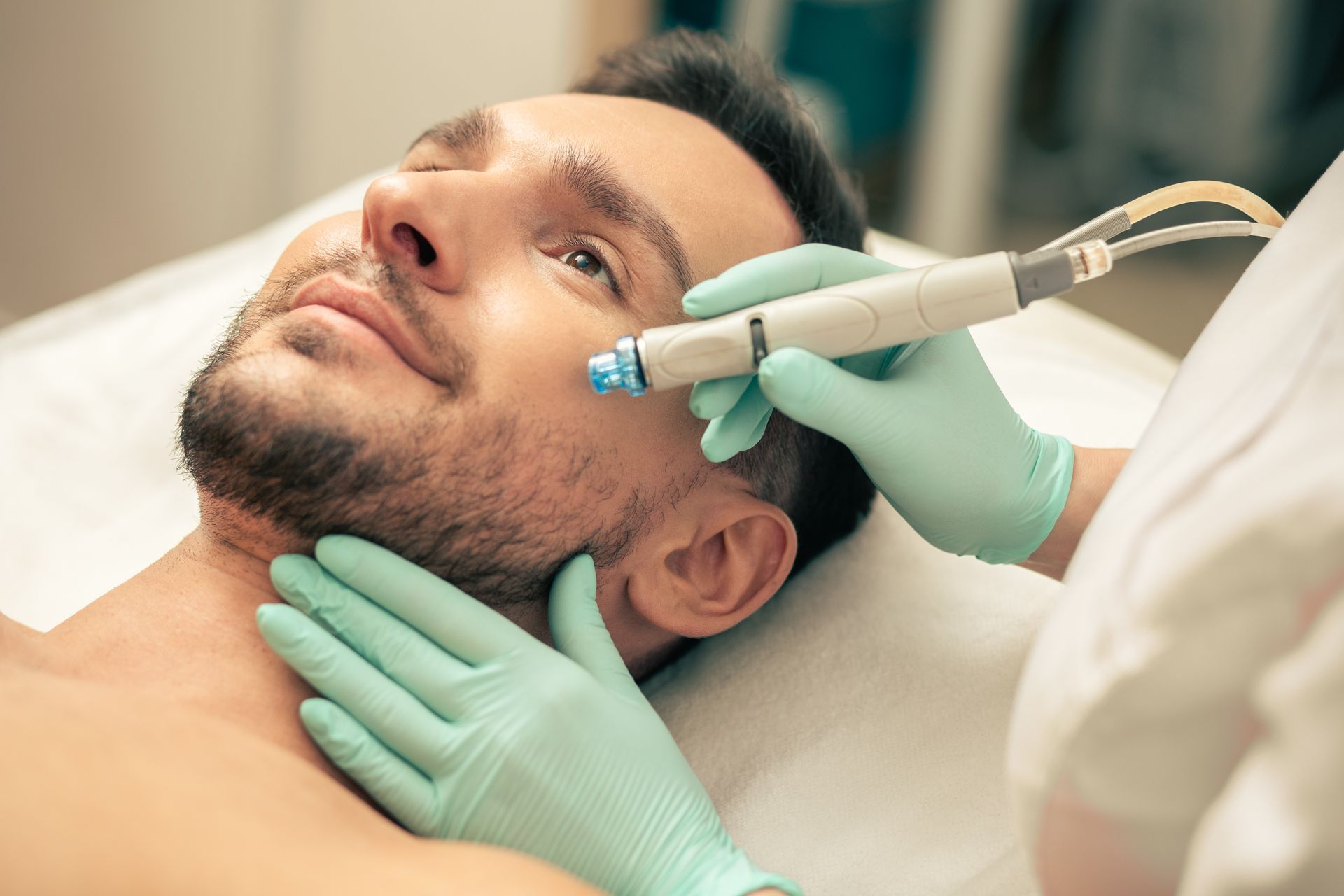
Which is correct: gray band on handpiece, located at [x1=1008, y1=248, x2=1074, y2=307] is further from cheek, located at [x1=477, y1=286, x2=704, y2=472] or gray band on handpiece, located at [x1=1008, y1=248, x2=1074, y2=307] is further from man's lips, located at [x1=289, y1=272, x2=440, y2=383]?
man's lips, located at [x1=289, y1=272, x2=440, y2=383]

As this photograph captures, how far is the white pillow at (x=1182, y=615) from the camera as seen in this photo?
66 cm

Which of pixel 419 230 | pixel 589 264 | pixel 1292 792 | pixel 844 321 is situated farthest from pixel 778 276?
pixel 1292 792

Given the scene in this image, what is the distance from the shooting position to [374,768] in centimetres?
91

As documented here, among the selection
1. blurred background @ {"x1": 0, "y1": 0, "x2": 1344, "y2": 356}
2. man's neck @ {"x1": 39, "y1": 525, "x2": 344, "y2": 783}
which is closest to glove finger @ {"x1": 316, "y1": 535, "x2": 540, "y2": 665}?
man's neck @ {"x1": 39, "y1": 525, "x2": 344, "y2": 783}

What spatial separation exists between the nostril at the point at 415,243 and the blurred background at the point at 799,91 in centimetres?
120

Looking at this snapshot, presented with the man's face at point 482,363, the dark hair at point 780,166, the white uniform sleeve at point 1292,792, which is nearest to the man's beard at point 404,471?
the man's face at point 482,363

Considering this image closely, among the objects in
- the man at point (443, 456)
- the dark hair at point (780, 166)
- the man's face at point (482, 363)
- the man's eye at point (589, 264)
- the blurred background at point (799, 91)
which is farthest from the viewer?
the blurred background at point (799, 91)

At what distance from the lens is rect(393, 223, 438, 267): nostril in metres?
1.03

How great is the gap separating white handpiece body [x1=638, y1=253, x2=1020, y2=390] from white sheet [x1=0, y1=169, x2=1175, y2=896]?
416mm

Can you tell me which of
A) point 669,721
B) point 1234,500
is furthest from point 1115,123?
point 1234,500

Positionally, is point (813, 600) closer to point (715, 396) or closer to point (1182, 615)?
point (715, 396)

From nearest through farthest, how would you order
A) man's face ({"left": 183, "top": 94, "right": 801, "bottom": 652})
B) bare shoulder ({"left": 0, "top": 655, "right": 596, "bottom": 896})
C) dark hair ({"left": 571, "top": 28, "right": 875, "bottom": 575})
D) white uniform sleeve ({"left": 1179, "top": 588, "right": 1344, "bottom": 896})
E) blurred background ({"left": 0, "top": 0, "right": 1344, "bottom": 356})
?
white uniform sleeve ({"left": 1179, "top": 588, "right": 1344, "bottom": 896}) < bare shoulder ({"left": 0, "top": 655, "right": 596, "bottom": 896}) < man's face ({"left": 183, "top": 94, "right": 801, "bottom": 652}) < dark hair ({"left": 571, "top": 28, "right": 875, "bottom": 575}) < blurred background ({"left": 0, "top": 0, "right": 1344, "bottom": 356})

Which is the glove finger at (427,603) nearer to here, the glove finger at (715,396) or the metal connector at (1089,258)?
the glove finger at (715,396)

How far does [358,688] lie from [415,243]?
38cm
